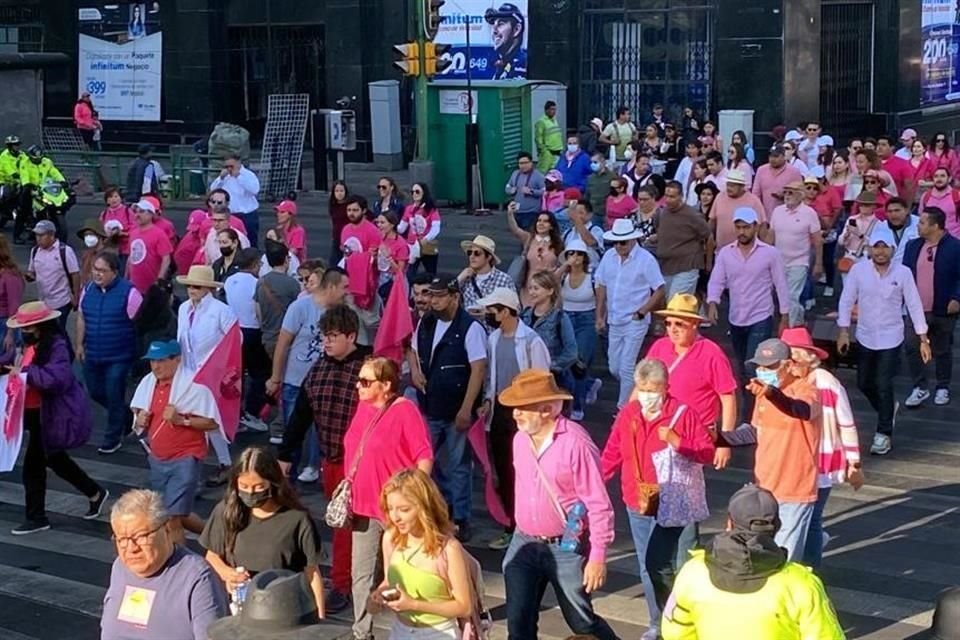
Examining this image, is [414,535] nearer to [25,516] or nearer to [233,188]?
[25,516]

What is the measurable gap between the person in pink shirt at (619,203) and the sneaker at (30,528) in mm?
8017

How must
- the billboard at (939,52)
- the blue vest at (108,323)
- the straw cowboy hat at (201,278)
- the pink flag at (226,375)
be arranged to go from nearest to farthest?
the pink flag at (226,375) → the straw cowboy hat at (201,278) → the blue vest at (108,323) → the billboard at (939,52)

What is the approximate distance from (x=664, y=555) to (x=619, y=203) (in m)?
→ 9.76

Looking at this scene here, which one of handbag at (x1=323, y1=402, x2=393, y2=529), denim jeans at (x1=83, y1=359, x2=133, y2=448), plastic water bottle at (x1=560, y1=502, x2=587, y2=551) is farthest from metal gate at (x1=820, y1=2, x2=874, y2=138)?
plastic water bottle at (x1=560, y1=502, x2=587, y2=551)

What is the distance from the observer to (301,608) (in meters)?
3.98

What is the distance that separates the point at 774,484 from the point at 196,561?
3.24 metres

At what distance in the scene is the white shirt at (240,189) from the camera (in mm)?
18891

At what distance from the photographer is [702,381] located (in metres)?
8.55

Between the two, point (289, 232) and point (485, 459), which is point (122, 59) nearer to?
point (289, 232)

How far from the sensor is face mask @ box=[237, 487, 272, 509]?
6.82 meters

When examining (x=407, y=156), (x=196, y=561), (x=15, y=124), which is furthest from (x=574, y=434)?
(x=407, y=156)

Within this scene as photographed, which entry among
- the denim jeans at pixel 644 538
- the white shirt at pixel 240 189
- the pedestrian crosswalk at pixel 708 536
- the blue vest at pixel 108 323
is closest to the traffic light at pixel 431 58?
the white shirt at pixel 240 189

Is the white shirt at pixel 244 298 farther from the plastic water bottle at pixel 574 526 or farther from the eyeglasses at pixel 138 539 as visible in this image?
the eyeglasses at pixel 138 539

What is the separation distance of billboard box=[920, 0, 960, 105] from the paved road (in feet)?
70.5
